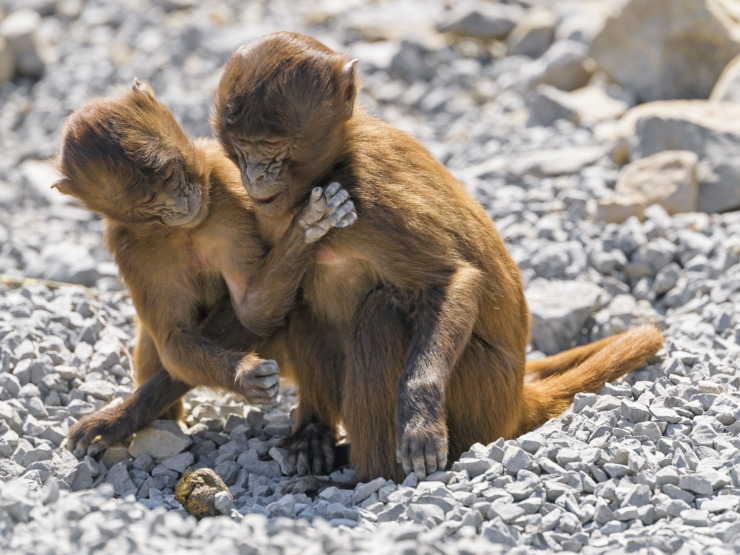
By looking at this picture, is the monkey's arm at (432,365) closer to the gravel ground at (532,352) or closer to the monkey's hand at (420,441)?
the monkey's hand at (420,441)

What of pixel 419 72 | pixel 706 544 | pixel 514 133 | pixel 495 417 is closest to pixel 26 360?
pixel 495 417

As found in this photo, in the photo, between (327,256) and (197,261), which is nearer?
(327,256)

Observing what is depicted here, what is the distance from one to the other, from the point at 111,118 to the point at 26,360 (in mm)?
1917

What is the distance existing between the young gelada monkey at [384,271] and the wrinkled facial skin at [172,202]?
1.13 ft

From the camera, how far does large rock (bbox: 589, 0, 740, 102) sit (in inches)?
398

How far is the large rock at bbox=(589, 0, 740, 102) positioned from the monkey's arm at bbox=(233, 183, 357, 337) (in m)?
6.48

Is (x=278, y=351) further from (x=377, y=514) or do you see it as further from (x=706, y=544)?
(x=706, y=544)

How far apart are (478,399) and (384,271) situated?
812mm

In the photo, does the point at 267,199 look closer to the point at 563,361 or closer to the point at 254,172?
the point at 254,172

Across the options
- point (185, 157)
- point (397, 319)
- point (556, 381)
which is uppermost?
point (185, 157)

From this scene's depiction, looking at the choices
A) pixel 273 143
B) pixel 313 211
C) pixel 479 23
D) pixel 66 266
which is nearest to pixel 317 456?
pixel 313 211

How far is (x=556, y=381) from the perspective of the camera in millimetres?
5719

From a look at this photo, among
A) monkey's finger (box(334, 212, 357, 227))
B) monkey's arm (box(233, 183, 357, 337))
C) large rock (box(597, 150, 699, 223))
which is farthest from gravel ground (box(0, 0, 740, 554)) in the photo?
monkey's finger (box(334, 212, 357, 227))

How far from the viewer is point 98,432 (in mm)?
5621
